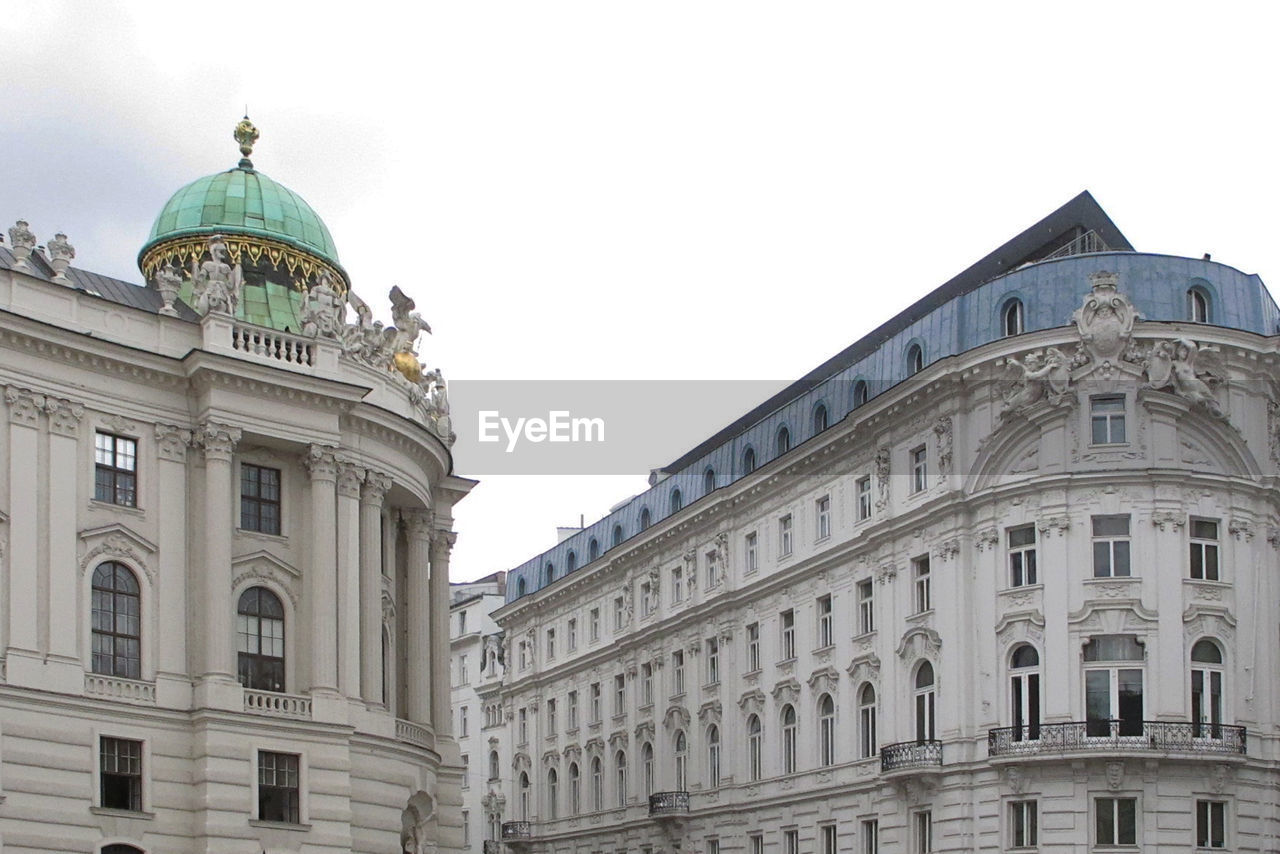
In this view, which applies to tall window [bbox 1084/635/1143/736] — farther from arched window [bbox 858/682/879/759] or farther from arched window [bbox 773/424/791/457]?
arched window [bbox 773/424/791/457]

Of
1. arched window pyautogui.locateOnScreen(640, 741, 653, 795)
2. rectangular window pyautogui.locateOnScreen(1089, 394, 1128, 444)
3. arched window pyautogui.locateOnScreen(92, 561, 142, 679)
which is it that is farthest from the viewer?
arched window pyautogui.locateOnScreen(640, 741, 653, 795)

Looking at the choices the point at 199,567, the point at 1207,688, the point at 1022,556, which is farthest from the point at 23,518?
the point at 1207,688

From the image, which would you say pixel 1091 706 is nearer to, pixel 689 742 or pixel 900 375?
pixel 900 375

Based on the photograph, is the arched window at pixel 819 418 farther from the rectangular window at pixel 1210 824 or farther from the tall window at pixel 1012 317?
the rectangular window at pixel 1210 824

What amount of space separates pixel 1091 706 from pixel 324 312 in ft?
82.0

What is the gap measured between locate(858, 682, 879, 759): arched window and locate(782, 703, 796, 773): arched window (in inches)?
198

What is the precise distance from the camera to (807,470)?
6938 cm

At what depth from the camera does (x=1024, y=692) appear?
2275 inches

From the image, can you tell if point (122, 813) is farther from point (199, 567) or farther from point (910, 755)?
point (910, 755)

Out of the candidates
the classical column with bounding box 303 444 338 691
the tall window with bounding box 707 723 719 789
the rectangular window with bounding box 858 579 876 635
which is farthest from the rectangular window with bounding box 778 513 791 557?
the classical column with bounding box 303 444 338 691

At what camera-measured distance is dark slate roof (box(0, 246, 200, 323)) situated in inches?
2044

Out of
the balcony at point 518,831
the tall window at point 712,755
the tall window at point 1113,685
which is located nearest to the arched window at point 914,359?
the tall window at point 1113,685

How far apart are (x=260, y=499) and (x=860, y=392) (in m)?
23.4

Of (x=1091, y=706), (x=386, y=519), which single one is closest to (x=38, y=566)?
(x=386, y=519)
